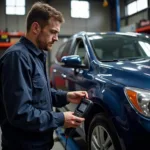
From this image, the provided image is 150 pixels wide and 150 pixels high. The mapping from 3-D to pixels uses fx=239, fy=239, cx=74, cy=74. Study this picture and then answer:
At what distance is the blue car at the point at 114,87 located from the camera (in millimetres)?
1600

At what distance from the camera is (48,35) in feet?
4.42

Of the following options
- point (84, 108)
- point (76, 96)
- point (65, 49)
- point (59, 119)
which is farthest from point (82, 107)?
point (65, 49)

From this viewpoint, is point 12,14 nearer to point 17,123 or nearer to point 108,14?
point 108,14

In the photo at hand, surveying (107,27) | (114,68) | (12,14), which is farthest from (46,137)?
(107,27)

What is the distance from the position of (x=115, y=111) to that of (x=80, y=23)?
1282 cm

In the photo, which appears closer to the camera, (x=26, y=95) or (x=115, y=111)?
(x=26, y=95)

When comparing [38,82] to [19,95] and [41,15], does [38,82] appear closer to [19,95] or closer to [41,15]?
[19,95]

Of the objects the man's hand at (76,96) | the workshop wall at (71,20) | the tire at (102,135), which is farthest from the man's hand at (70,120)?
the workshop wall at (71,20)

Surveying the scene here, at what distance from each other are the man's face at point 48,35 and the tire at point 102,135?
847mm

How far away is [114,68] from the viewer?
2.04m

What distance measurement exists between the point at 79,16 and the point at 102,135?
12.7 m

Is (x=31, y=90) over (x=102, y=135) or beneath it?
over

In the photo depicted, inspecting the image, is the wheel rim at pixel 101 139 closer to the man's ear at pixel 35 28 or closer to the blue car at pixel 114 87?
the blue car at pixel 114 87

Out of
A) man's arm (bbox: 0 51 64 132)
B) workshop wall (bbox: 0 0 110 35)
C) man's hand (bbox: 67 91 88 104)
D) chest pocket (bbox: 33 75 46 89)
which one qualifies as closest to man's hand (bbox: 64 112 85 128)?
man's arm (bbox: 0 51 64 132)
